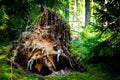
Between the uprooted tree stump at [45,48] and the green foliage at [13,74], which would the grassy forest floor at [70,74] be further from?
the uprooted tree stump at [45,48]

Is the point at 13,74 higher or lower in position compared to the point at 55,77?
higher

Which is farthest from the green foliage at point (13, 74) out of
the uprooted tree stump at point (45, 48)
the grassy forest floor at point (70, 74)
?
the uprooted tree stump at point (45, 48)

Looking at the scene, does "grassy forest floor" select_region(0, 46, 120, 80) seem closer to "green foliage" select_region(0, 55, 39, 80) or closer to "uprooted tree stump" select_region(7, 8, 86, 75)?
"green foliage" select_region(0, 55, 39, 80)

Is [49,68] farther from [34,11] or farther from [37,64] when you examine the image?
[34,11]

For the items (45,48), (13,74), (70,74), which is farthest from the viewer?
(45,48)

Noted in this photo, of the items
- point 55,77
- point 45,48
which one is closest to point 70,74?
point 55,77

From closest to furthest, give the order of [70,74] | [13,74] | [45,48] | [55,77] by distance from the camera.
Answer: [13,74] → [55,77] → [70,74] → [45,48]

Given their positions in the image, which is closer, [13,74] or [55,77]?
[13,74]

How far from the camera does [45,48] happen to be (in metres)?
4.45

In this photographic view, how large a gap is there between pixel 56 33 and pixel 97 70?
130 centimetres

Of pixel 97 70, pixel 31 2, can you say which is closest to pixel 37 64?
pixel 97 70

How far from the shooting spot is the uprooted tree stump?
436cm

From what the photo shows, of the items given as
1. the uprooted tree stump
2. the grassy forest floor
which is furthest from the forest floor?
the uprooted tree stump

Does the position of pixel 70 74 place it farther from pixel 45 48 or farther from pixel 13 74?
pixel 13 74
